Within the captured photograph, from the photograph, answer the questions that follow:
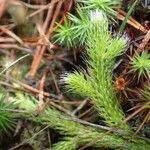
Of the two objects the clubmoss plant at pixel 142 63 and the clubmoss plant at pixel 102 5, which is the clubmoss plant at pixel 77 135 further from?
the clubmoss plant at pixel 102 5

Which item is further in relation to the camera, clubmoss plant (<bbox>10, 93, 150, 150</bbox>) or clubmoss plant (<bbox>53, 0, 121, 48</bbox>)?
clubmoss plant (<bbox>53, 0, 121, 48</bbox>)

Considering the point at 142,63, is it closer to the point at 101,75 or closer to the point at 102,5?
the point at 101,75

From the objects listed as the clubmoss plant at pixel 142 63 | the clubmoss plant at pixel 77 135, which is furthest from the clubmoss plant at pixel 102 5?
the clubmoss plant at pixel 77 135

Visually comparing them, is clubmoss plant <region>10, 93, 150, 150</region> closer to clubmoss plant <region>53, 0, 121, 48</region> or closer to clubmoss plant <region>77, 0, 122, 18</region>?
clubmoss plant <region>53, 0, 121, 48</region>

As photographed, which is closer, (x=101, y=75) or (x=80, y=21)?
(x=101, y=75)

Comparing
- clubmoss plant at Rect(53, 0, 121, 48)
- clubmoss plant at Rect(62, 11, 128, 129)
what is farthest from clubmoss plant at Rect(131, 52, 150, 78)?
clubmoss plant at Rect(53, 0, 121, 48)

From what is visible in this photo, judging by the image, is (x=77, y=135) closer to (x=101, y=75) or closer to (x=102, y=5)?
(x=101, y=75)

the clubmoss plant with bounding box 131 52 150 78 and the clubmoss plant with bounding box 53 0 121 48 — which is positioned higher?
the clubmoss plant with bounding box 53 0 121 48

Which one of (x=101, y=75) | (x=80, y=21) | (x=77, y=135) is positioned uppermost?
(x=80, y=21)

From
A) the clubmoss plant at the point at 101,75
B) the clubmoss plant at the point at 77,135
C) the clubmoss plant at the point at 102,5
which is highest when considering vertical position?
the clubmoss plant at the point at 102,5


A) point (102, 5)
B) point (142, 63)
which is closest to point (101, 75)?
point (142, 63)

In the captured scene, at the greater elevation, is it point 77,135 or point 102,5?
point 102,5

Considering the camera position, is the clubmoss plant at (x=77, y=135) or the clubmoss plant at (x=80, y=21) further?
the clubmoss plant at (x=80, y=21)
